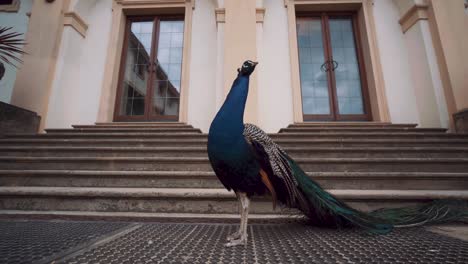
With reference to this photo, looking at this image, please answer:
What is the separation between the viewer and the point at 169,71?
202 inches

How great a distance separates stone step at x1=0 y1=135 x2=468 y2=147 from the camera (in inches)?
121

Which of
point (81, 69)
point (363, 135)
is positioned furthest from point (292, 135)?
point (81, 69)

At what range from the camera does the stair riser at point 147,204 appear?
198cm

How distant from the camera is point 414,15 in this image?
177 inches

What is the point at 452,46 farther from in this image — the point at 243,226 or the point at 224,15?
the point at 243,226

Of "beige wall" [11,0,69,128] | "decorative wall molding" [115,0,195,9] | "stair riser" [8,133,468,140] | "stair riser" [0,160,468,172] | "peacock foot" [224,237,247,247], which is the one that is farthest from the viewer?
"decorative wall molding" [115,0,195,9]

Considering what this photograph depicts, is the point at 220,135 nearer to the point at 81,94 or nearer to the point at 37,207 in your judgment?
the point at 37,207

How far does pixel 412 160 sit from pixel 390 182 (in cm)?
49

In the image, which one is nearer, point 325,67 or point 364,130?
point 364,130

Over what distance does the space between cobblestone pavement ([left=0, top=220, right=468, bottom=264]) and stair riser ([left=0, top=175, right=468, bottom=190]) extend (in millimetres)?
825

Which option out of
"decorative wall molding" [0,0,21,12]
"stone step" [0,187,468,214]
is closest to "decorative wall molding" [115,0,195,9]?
"decorative wall molding" [0,0,21,12]

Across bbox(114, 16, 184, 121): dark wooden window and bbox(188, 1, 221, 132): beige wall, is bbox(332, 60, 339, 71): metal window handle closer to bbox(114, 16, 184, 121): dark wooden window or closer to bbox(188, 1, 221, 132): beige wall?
bbox(188, 1, 221, 132): beige wall

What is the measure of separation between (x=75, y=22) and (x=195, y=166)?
173 inches

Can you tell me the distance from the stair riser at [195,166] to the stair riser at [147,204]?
0.65 metres
